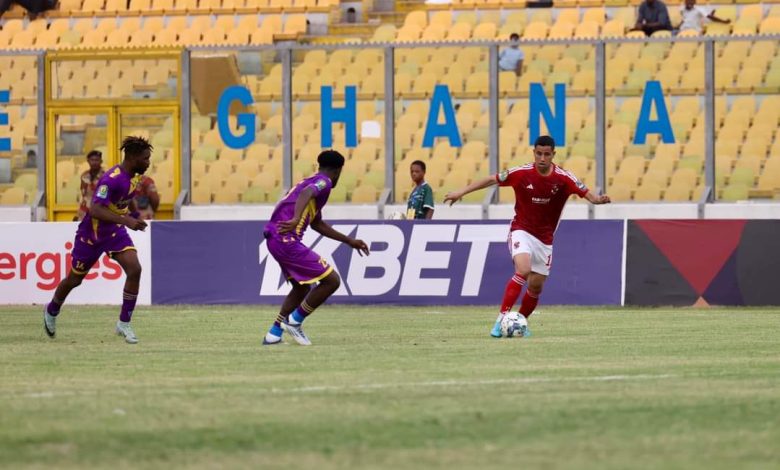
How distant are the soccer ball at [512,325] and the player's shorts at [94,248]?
3743mm

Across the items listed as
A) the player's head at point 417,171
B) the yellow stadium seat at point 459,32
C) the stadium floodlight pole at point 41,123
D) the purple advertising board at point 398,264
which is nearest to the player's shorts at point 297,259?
the player's head at point 417,171

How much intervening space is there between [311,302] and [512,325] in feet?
6.91

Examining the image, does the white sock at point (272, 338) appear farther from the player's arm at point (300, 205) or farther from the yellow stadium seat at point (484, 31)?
A: the yellow stadium seat at point (484, 31)

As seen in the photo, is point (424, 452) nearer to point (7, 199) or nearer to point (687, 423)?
point (687, 423)

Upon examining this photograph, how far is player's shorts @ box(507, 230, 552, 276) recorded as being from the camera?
15.9m

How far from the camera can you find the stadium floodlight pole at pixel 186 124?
81.9ft

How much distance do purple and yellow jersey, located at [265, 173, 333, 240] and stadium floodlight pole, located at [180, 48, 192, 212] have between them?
1062cm

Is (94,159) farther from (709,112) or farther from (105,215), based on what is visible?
(709,112)


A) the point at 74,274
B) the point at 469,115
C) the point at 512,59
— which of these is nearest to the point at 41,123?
the point at 469,115

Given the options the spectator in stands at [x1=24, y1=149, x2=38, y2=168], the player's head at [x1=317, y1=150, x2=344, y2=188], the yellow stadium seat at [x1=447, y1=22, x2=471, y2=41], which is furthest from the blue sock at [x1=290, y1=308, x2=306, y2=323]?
the yellow stadium seat at [x1=447, y1=22, x2=471, y2=41]

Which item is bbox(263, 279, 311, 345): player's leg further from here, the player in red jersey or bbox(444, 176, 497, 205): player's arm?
the player in red jersey

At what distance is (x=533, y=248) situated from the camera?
629 inches

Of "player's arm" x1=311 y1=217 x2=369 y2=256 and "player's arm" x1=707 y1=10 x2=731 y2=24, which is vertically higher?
"player's arm" x1=707 y1=10 x2=731 y2=24

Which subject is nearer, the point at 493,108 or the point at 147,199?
the point at 493,108
